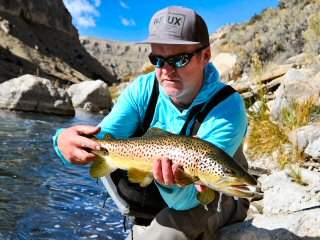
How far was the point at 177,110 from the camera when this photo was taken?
355 cm

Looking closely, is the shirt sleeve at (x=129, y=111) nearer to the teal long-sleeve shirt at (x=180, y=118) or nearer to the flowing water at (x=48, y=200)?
the teal long-sleeve shirt at (x=180, y=118)

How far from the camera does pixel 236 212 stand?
13.6 ft

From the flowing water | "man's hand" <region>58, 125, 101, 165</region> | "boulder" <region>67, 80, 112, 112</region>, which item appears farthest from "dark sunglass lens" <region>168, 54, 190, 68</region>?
"boulder" <region>67, 80, 112, 112</region>

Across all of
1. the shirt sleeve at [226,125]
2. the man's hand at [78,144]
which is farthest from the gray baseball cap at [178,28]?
the man's hand at [78,144]

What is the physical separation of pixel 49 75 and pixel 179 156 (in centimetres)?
6107

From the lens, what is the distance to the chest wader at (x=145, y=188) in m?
3.51

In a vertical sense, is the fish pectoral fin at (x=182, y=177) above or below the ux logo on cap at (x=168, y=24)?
below

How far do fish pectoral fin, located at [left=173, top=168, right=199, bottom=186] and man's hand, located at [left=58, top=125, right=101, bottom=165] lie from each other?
2.27 feet

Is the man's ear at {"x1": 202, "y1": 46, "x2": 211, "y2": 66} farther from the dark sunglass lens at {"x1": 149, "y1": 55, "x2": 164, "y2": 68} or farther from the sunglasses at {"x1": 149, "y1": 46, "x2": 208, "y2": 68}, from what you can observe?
the dark sunglass lens at {"x1": 149, "y1": 55, "x2": 164, "y2": 68}

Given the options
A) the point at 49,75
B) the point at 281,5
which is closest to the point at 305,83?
the point at 281,5

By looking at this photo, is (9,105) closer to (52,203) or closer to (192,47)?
(52,203)

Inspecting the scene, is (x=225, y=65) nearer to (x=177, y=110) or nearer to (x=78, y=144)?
(x=177, y=110)

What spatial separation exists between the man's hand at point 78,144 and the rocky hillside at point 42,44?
154ft

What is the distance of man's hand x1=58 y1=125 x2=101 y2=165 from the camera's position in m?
3.16
